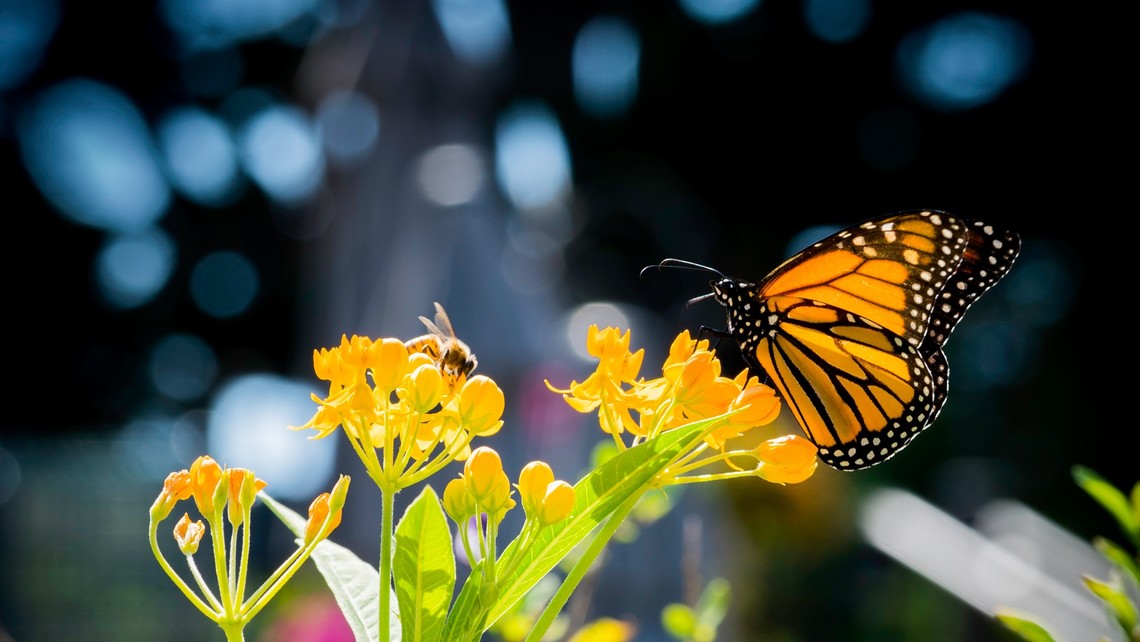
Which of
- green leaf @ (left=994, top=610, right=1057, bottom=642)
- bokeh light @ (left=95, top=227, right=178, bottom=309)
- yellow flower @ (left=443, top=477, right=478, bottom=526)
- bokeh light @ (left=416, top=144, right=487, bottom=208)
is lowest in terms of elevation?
bokeh light @ (left=95, top=227, right=178, bottom=309)

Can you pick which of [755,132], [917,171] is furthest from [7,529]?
[917,171]

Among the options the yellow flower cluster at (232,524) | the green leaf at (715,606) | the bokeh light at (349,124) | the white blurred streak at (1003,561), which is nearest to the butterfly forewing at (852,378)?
the green leaf at (715,606)

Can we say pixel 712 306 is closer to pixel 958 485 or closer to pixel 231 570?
pixel 958 485

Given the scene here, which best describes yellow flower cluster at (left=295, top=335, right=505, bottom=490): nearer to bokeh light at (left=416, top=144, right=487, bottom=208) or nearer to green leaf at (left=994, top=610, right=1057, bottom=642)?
green leaf at (left=994, top=610, right=1057, bottom=642)

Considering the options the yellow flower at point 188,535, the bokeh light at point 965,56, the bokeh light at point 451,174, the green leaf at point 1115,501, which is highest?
the yellow flower at point 188,535

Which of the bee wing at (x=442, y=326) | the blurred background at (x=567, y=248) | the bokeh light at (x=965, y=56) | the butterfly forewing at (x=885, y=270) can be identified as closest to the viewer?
the bee wing at (x=442, y=326)

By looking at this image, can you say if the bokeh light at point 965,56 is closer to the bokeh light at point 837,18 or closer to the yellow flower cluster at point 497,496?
the bokeh light at point 837,18

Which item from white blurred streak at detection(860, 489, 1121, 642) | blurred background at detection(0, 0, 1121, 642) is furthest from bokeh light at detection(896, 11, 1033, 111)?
white blurred streak at detection(860, 489, 1121, 642)
